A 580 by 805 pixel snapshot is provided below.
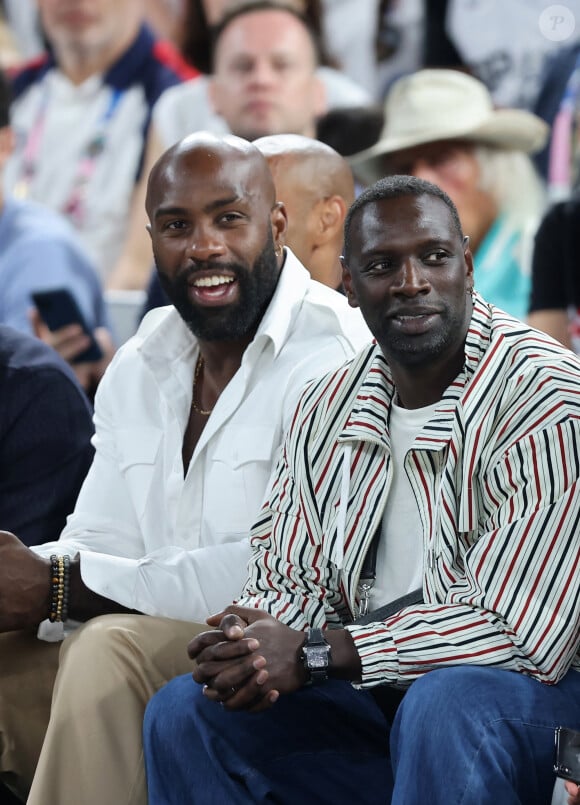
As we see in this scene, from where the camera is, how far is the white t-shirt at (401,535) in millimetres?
2217

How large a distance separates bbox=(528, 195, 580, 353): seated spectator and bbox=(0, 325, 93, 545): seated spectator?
5.46 feet

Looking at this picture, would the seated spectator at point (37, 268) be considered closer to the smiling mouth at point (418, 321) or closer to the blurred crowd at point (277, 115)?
the blurred crowd at point (277, 115)

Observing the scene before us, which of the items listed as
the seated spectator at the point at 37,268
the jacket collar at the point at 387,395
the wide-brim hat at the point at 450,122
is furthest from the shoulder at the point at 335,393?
the wide-brim hat at the point at 450,122

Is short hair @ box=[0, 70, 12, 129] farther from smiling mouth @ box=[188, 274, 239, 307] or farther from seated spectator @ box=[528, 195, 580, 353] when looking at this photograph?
smiling mouth @ box=[188, 274, 239, 307]

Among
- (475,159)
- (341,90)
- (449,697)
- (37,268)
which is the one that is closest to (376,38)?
(341,90)

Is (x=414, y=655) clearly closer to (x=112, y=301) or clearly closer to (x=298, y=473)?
(x=298, y=473)

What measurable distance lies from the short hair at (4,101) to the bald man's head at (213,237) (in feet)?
8.44

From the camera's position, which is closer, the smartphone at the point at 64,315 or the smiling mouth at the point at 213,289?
the smiling mouth at the point at 213,289

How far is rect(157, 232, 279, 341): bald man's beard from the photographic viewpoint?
8.92 feet

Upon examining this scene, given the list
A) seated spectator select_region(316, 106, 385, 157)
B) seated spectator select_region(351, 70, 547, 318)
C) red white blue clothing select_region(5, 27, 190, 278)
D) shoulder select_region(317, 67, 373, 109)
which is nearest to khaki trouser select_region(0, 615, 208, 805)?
seated spectator select_region(351, 70, 547, 318)

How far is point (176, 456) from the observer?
2.68 m

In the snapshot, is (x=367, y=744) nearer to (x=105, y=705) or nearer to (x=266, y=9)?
(x=105, y=705)

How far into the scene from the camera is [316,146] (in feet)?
11.1

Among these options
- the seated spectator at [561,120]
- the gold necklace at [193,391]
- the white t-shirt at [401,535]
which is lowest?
the white t-shirt at [401,535]
